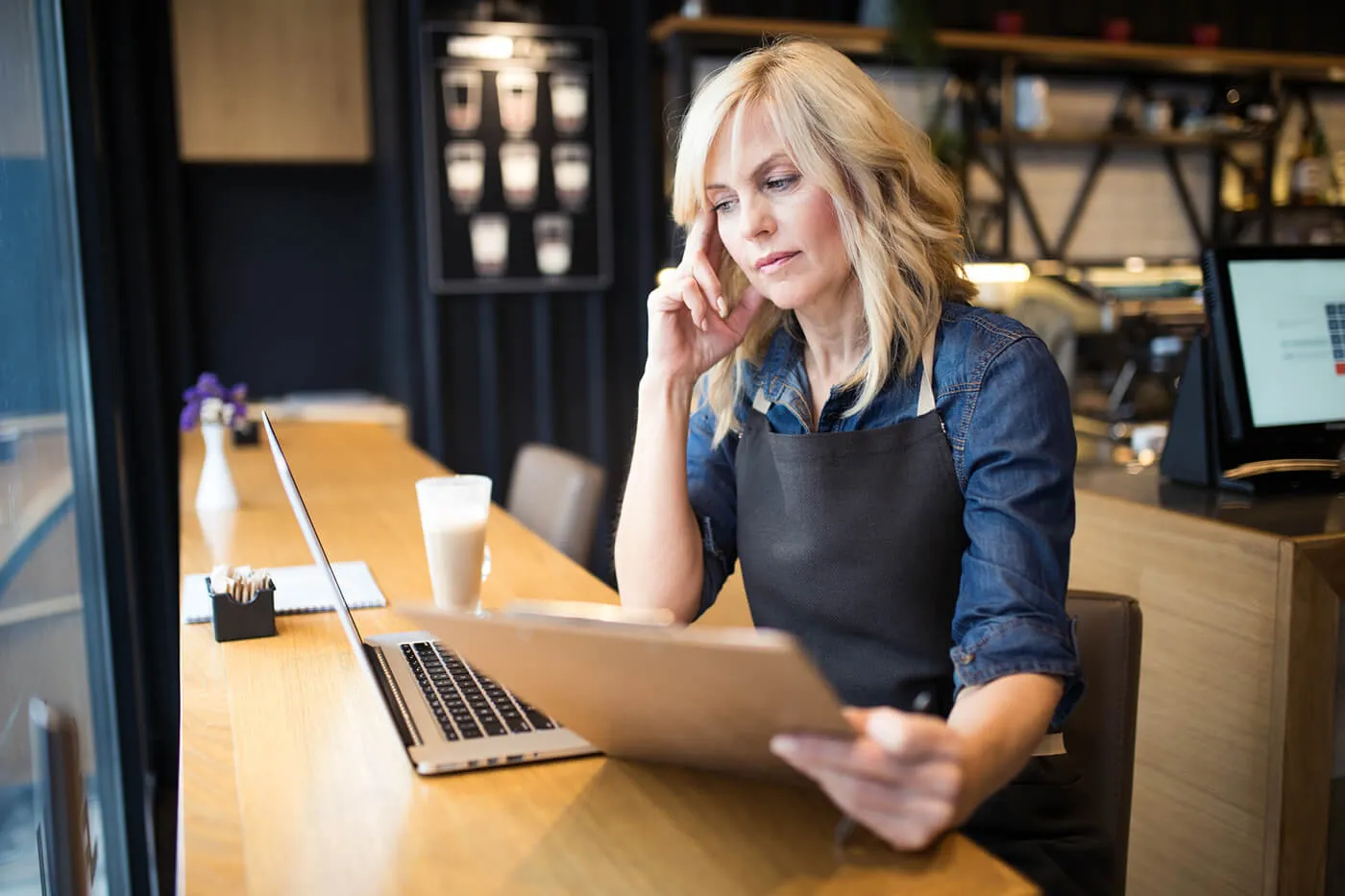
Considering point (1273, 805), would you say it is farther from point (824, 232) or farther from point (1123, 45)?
point (1123, 45)

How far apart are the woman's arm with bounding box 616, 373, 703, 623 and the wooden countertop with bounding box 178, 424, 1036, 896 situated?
389 mm

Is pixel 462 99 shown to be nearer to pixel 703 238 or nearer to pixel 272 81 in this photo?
pixel 272 81

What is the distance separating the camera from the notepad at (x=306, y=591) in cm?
174

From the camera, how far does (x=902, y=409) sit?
1.46 metres

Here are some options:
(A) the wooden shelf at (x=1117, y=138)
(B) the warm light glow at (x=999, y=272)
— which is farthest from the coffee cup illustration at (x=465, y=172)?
(A) the wooden shelf at (x=1117, y=138)

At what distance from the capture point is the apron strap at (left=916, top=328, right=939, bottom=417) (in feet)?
4.67

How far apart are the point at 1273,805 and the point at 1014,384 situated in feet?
2.87

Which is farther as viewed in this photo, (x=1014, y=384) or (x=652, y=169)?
(x=652, y=169)

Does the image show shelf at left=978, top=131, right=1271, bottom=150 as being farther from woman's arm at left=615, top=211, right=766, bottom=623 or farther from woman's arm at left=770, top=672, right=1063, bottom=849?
woman's arm at left=770, top=672, right=1063, bottom=849

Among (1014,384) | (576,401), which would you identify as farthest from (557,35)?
(1014,384)

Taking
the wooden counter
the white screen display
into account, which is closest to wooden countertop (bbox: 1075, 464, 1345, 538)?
the wooden counter

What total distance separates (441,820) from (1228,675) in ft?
4.37

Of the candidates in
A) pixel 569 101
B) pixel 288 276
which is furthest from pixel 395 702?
pixel 288 276

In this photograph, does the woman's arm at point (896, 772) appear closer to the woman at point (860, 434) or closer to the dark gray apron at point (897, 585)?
the woman at point (860, 434)
